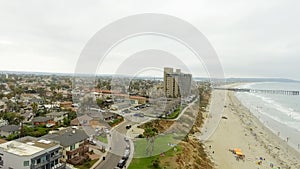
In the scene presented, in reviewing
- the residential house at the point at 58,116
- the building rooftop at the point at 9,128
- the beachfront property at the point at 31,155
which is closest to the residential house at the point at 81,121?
Result: the residential house at the point at 58,116

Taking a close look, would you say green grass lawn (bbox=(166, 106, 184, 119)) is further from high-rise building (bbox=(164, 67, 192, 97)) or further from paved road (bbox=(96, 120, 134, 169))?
high-rise building (bbox=(164, 67, 192, 97))

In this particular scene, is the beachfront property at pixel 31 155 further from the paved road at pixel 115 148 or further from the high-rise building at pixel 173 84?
the high-rise building at pixel 173 84

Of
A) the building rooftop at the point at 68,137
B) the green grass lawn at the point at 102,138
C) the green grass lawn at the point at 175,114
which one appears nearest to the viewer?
the building rooftop at the point at 68,137

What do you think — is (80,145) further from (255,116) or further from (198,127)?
(255,116)

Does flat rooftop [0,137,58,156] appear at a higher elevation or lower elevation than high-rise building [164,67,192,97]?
lower

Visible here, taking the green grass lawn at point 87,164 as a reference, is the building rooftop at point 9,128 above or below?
above

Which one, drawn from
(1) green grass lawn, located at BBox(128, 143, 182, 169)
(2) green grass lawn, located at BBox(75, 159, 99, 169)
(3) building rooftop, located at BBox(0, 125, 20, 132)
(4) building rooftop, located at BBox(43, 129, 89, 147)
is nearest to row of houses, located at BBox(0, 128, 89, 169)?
(4) building rooftop, located at BBox(43, 129, 89, 147)

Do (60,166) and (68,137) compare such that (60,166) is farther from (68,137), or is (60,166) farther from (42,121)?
(42,121)
